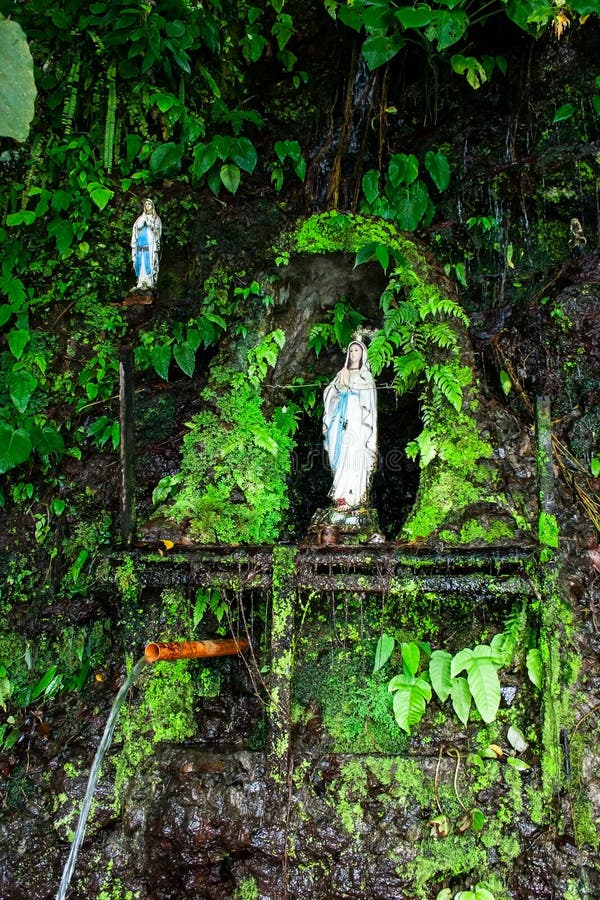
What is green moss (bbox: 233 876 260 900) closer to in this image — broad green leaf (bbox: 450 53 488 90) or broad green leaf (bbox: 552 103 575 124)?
broad green leaf (bbox: 450 53 488 90)

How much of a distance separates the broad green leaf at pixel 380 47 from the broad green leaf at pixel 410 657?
15.8 ft

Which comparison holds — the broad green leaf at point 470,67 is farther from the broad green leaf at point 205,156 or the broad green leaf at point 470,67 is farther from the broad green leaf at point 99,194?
the broad green leaf at point 99,194

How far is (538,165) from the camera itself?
705cm

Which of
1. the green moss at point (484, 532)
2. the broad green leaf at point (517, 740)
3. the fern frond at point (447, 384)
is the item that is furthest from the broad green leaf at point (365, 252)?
the broad green leaf at point (517, 740)

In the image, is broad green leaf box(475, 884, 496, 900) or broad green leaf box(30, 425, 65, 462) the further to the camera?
broad green leaf box(30, 425, 65, 462)

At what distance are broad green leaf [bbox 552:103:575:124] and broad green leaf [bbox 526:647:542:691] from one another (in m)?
4.99

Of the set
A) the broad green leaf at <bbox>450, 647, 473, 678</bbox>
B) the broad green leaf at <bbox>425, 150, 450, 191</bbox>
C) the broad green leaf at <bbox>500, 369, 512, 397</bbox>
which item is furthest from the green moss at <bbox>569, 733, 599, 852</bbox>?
the broad green leaf at <bbox>425, 150, 450, 191</bbox>

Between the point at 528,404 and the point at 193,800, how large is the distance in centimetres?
407

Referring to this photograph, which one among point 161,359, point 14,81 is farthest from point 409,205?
point 14,81

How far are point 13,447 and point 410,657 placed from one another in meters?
3.41

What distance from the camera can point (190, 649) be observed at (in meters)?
4.93

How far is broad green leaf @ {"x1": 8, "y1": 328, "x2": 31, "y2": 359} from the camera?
6.43 meters

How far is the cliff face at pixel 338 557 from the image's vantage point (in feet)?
15.7

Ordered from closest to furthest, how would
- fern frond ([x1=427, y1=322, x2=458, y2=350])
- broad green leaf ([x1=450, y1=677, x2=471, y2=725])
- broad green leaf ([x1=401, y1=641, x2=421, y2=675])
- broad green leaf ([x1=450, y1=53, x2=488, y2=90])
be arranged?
broad green leaf ([x1=450, y1=677, x2=471, y2=725]) < broad green leaf ([x1=401, y1=641, x2=421, y2=675]) < fern frond ([x1=427, y1=322, x2=458, y2=350]) < broad green leaf ([x1=450, y1=53, x2=488, y2=90])
